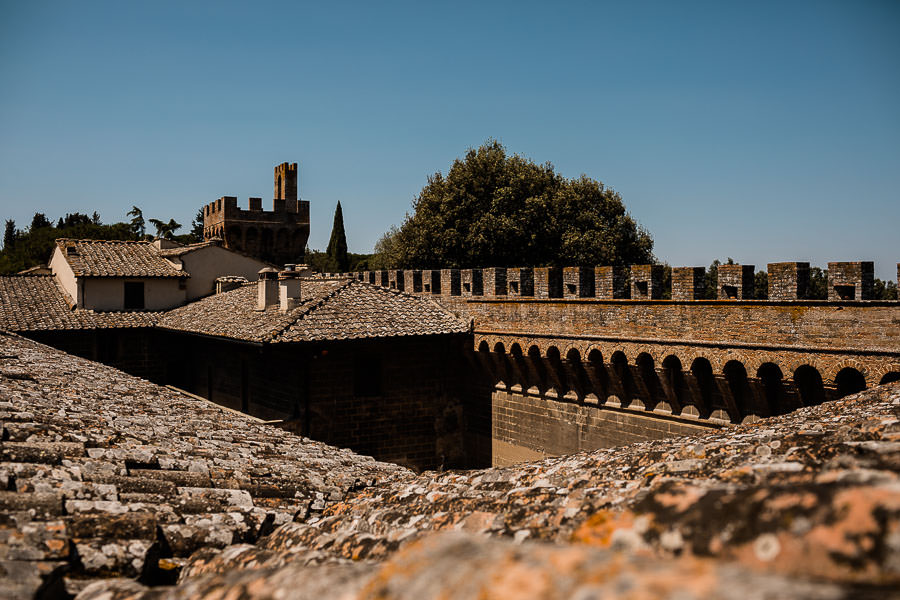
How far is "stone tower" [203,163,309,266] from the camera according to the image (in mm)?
43594

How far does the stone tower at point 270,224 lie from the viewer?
43594mm

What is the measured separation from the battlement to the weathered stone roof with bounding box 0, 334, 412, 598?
26.0 feet

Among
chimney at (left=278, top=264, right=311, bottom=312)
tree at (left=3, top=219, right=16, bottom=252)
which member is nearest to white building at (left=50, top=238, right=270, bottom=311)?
chimney at (left=278, top=264, right=311, bottom=312)

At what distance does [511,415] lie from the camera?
18.6 meters

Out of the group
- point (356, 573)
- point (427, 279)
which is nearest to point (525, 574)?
point (356, 573)

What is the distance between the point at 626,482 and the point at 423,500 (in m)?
1.11

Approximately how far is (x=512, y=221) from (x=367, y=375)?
1575cm

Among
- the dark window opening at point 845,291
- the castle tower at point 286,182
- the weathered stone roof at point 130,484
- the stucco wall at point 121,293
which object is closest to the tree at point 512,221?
the stucco wall at point 121,293

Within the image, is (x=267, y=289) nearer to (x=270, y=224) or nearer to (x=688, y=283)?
(x=688, y=283)

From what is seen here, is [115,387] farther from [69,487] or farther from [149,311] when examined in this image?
[149,311]

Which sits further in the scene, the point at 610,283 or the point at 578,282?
the point at 578,282

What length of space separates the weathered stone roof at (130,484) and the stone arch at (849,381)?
758 cm

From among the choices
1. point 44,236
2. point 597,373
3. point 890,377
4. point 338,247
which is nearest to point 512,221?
point 597,373

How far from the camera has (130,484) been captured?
4.21 meters
